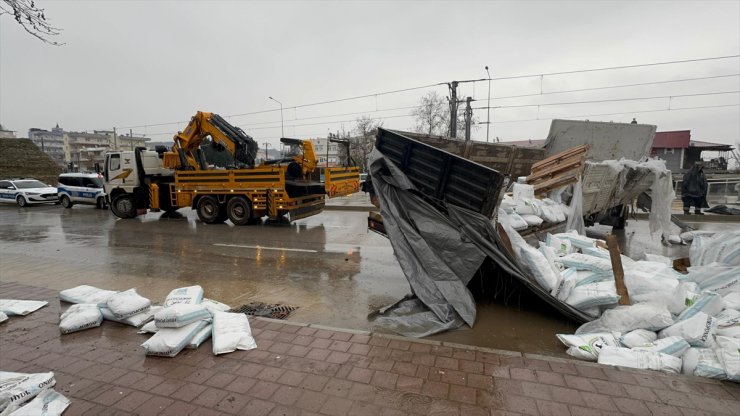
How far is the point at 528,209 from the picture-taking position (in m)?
5.92

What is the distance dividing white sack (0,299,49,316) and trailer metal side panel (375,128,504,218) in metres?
4.67

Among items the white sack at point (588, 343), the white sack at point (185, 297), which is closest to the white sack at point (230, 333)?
the white sack at point (185, 297)

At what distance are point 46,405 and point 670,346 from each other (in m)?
4.83

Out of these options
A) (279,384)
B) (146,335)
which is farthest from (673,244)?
(146,335)

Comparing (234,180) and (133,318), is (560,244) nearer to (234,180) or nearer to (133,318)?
(133,318)

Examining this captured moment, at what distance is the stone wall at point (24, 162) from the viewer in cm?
2895

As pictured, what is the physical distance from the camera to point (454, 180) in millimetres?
4566

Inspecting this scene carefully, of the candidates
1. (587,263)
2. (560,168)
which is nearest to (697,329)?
(587,263)

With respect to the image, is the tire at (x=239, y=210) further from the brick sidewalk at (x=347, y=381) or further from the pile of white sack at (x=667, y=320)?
the pile of white sack at (x=667, y=320)

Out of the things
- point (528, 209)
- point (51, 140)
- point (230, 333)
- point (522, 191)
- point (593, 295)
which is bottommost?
point (230, 333)

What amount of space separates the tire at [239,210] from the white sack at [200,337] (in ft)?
25.8

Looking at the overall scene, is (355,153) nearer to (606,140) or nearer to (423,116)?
(423,116)

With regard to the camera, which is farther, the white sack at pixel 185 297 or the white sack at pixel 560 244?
the white sack at pixel 560 244

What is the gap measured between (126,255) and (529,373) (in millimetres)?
8117
